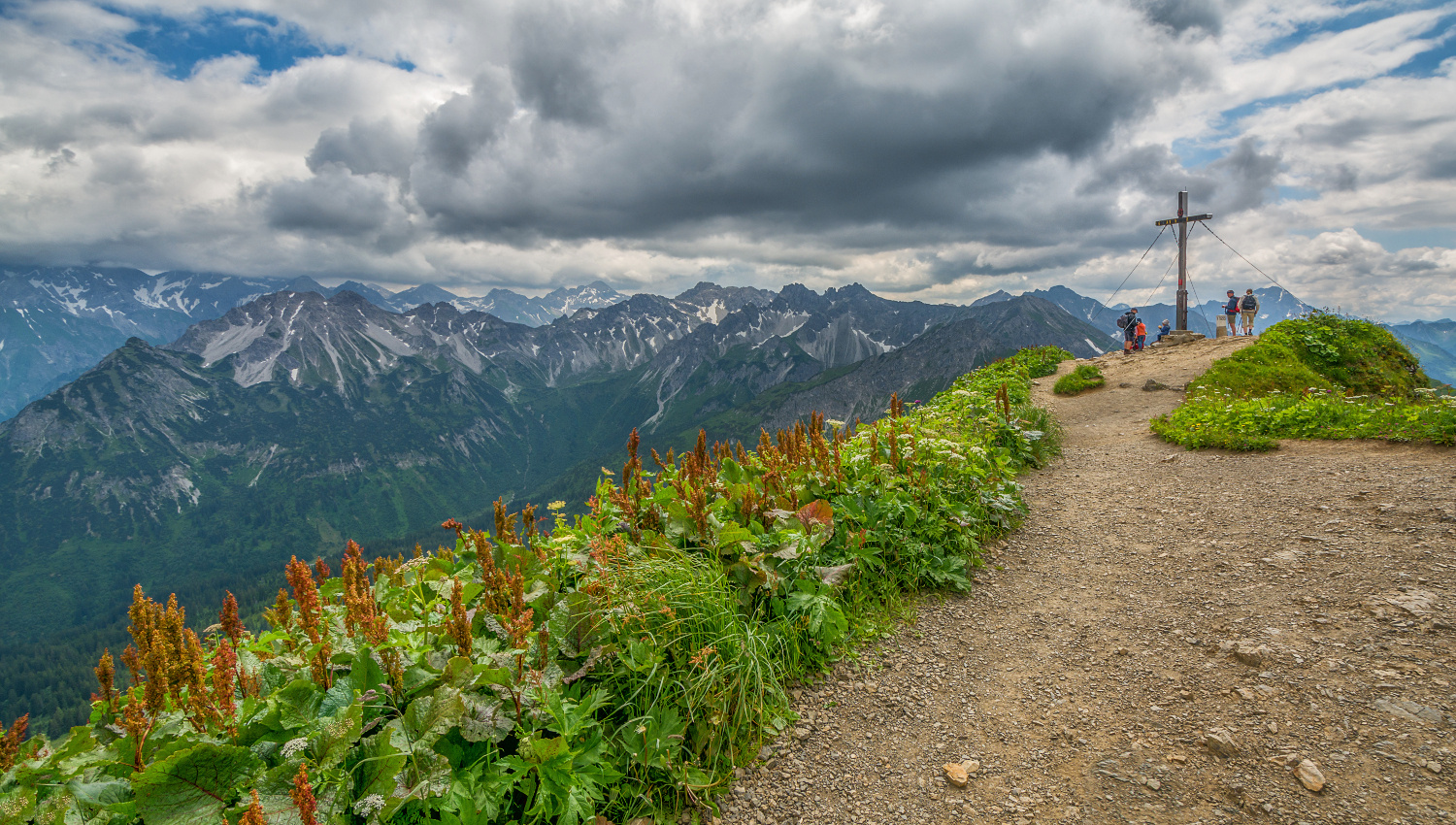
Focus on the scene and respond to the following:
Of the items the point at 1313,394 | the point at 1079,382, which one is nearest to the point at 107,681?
the point at 1313,394

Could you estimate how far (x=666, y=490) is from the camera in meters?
6.01

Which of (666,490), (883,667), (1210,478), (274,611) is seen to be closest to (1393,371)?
(1210,478)

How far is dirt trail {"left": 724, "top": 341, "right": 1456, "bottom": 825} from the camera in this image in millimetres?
3602

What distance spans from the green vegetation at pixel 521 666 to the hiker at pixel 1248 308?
2834 cm

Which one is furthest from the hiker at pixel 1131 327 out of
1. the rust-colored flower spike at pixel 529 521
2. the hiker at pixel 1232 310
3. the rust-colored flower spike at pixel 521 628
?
the rust-colored flower spike at pixel 521 628

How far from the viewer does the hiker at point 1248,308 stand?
26072mm

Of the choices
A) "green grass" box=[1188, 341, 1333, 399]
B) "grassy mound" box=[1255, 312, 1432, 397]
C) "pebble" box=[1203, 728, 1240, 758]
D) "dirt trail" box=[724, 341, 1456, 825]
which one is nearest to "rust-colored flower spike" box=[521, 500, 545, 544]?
"dirt trail" box=[724, 341, 1456, 825]

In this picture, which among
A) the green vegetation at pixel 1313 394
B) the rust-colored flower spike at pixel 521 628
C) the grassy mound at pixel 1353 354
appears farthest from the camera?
the grassy mound at pixel 1353 354

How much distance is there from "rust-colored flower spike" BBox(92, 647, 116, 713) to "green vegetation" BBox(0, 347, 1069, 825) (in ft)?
0.07

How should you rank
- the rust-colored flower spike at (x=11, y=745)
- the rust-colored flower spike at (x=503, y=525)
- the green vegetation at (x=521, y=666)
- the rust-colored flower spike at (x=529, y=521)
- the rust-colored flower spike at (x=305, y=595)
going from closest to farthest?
the green vegetation at (x=521, y=666), the rust-colored flower spike at (x=11, y=745), the rust-colored flower spike at (x=305, y=595), the rust-colored flower spike at (x=503, y=525), the rust-colored flower spike at (x=529, y=521)

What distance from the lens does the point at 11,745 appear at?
9.66 ft

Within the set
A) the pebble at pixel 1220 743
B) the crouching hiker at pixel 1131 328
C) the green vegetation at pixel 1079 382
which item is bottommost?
the pebble at pixel 1220 743

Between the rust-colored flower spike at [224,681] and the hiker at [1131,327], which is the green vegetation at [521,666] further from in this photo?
the hiker at [1131,327]

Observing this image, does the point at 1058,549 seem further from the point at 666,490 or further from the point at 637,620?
the point at 637,620
